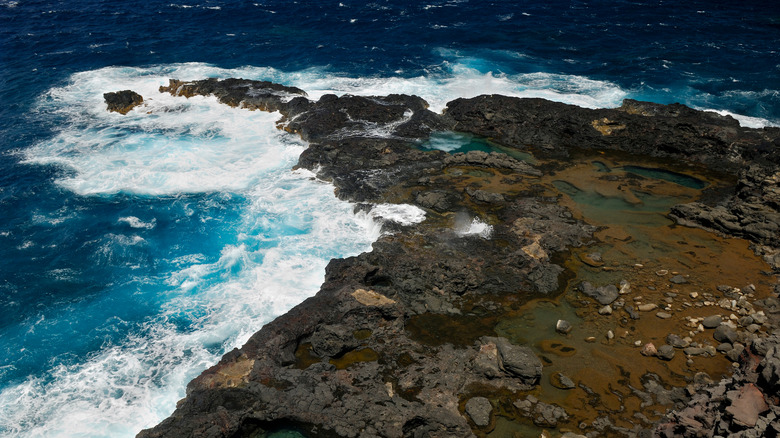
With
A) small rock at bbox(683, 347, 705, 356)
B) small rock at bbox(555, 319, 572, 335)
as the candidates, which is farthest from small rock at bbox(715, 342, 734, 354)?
small rock at bbox(555, 319, 572, 335)

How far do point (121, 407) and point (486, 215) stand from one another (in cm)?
1795

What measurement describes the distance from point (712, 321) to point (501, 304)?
759 cm

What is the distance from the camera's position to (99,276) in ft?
83.9

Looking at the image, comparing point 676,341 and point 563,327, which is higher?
point 676,341

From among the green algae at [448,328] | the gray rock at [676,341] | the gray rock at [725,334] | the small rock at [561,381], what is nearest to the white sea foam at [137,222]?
the green algae at [448,328]

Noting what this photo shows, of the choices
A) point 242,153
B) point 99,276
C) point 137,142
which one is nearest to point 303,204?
point 242,153

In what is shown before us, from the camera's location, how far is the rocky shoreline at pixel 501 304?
15.4 meters

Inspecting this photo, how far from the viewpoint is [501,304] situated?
20.1 meters

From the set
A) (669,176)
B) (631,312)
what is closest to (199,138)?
(631,312)

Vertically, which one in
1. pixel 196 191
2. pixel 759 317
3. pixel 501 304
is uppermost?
pixel 759 317

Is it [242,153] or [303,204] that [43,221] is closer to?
[242,153]

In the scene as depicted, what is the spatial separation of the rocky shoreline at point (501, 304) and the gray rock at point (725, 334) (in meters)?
0.04

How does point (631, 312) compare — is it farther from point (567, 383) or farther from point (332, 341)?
point (332, 341)

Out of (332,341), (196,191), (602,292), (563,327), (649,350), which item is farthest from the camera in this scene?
(196,191)
